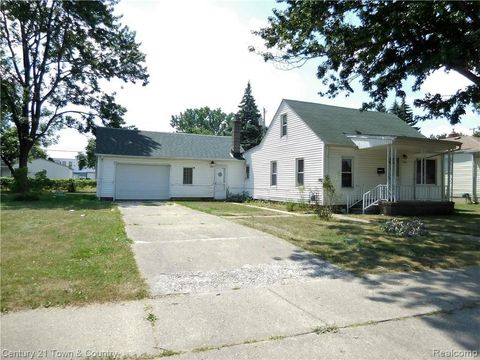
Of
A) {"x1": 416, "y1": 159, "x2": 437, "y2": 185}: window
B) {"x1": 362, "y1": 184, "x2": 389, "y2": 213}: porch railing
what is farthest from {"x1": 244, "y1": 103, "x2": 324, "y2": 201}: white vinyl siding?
{"x1": 416, "y1": 159, "x2": 437, "y2": 185}: window

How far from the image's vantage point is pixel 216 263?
21.2 feet

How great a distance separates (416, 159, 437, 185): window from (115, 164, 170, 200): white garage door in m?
15.2

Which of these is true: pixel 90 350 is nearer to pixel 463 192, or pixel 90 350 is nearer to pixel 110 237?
pixel 110 237

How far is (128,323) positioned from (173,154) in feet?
67.4

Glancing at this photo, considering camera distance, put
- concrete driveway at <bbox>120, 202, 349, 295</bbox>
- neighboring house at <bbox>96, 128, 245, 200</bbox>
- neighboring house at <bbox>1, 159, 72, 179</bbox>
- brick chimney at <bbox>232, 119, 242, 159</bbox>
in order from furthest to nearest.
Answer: neighboring house at <bbox>1, 159, 72, 179</bbox>, brick chimney at <bbox>232, 119, 242, 159</bbox>, neighboring house at <bbox>96, 128, 245, 200</bbox>, concrete driveway at <bbox>120, 202, 349, 295</bbox>

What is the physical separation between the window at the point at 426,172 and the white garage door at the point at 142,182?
15235 mm

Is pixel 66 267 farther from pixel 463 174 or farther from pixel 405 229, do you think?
pixel 463 174

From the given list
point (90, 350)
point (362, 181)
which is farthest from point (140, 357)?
point (362, 181)

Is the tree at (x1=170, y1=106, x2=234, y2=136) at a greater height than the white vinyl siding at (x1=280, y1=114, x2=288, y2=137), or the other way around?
the tree at (x1=170, y1=106, x2=234, y2=136)

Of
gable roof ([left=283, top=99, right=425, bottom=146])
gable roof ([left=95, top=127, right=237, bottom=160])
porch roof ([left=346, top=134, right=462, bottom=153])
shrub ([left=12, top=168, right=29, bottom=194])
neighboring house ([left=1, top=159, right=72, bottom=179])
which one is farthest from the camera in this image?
neighboring house ([left=1, top=159, right=72, bottom=179])

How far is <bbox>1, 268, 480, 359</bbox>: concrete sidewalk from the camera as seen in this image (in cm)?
327

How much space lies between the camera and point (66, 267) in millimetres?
5688

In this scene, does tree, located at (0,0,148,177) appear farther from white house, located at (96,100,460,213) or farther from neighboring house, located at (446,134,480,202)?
neighboring house, located at (446,134,480,202)

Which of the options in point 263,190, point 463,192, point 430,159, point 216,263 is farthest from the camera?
point 463,192
